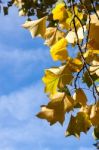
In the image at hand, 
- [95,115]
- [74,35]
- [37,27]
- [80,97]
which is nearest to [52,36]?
[37,27]

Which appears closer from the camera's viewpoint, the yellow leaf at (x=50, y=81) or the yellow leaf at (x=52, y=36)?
the yellow leaf at (x=50, y=81)

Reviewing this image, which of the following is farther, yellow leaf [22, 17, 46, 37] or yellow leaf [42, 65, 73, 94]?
yellow leaf [22, 17, 46, 37]

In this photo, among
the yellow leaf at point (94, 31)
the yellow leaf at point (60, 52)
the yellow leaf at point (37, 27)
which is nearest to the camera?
the yellow leaf at point (94, 31)

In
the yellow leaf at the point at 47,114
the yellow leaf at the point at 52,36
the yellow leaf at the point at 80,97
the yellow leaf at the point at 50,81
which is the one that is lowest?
the yellow leaf at the point at 47,114

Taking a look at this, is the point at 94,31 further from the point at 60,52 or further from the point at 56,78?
the point at 56,78

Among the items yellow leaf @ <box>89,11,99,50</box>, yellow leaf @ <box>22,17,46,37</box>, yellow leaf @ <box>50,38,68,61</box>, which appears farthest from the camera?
yellow leaf @ <box>22,17,46,37</box>

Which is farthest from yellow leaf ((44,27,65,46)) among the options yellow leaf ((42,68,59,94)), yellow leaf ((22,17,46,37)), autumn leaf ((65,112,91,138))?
autumn leaf ((65,112,91,138))

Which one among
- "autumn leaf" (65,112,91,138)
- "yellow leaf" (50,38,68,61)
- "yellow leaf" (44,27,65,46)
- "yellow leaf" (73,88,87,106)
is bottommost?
"autumn leaf" (65,112,91,138)

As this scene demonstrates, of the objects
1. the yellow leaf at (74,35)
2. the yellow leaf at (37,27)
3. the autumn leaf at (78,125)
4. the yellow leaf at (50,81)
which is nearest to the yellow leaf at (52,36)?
the yellow leaf at (37,27)

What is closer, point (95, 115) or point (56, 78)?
point (95, 115)

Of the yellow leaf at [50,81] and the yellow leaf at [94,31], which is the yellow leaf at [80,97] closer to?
the yellow leaf at [50,81]

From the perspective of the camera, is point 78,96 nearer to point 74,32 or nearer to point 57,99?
point 57,99

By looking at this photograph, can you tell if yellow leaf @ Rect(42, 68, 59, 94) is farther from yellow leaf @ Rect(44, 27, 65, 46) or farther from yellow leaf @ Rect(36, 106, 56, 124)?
yellow leaf @ Rect(44, 27, 65, 46)

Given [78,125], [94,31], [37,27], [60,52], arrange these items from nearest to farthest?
[94,31] < [60,52] < [78,125] < [37,27]
